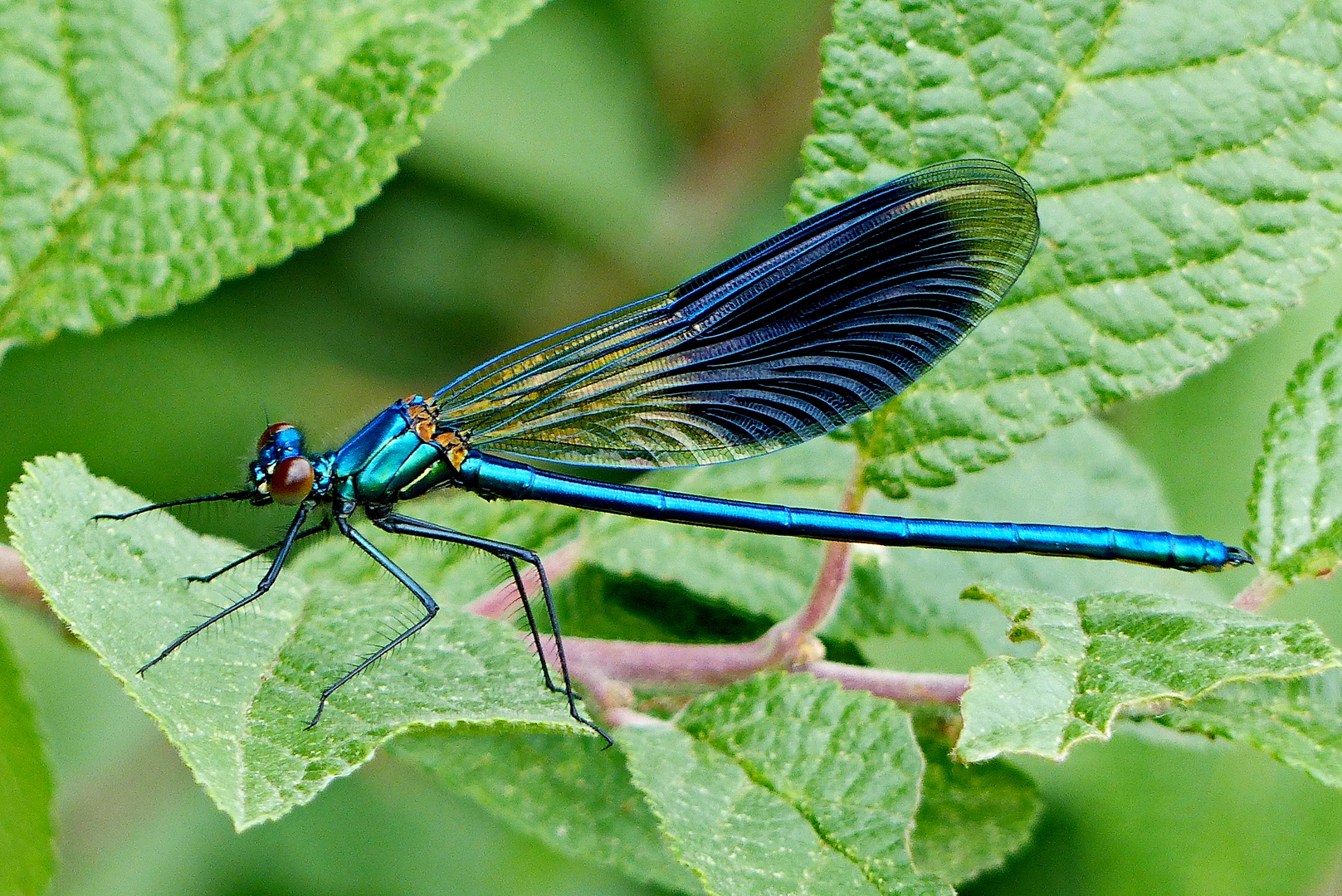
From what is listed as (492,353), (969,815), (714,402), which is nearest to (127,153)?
(714,402)

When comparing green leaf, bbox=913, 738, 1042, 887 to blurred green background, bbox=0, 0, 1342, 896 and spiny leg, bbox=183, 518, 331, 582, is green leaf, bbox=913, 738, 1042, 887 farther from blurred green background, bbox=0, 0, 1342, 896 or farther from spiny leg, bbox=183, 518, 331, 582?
spiny leg, bbox=183, 518, 331, 582

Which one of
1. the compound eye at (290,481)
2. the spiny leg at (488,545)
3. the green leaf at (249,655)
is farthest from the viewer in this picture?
the compound eye at (290,481)

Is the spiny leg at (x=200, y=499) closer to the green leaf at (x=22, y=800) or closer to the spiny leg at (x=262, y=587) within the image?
the spiny leg at (x=262, y=587)

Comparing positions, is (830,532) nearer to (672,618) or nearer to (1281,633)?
(672,618)

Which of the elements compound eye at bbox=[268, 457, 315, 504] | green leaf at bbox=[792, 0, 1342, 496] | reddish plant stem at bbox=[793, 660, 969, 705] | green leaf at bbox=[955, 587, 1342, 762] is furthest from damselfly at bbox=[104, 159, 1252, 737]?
green leaf at bbox=[955, 587, 1342, 762]

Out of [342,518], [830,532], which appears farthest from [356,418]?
[830,532]

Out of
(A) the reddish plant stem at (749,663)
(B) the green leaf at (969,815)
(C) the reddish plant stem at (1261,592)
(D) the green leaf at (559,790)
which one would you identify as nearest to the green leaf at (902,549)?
(A) the reddish plant stem at (749,663)
